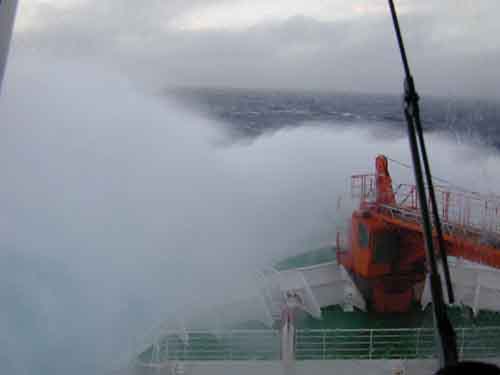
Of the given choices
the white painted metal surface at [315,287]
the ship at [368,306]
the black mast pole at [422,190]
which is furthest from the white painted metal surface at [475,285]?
the black mast pole at [422,190]

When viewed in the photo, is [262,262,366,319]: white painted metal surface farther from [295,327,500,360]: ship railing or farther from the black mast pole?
the black mast pole

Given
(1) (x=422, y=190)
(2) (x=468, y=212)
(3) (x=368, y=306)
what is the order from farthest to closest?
(3) (x=368, y=306) < (2) (x=468, y=212) < (1) (x=422, y=190)

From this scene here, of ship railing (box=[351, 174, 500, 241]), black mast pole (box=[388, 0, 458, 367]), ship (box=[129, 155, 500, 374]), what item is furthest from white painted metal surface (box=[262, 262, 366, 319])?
black mast pole (box=[388, 0, 458, 367])

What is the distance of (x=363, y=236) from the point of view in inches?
152

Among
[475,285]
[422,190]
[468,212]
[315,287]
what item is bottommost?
[315,287]

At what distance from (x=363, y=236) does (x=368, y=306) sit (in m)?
0.62

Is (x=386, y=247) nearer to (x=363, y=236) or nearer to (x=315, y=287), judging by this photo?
(x=363, y=236)

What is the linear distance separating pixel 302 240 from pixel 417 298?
59.8 inches

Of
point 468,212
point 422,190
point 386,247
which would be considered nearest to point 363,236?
point 386,247

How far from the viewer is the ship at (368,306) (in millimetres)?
2900

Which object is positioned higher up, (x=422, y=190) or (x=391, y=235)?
(x=422, y=190)

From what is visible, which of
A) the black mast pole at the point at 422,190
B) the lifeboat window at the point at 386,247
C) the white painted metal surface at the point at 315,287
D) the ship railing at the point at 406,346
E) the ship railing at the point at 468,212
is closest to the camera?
the black mast pole at the point at 422,190

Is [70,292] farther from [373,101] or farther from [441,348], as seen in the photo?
[373,101]

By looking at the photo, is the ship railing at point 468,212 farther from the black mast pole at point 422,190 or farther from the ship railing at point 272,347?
the black mast pole at point 422,190
